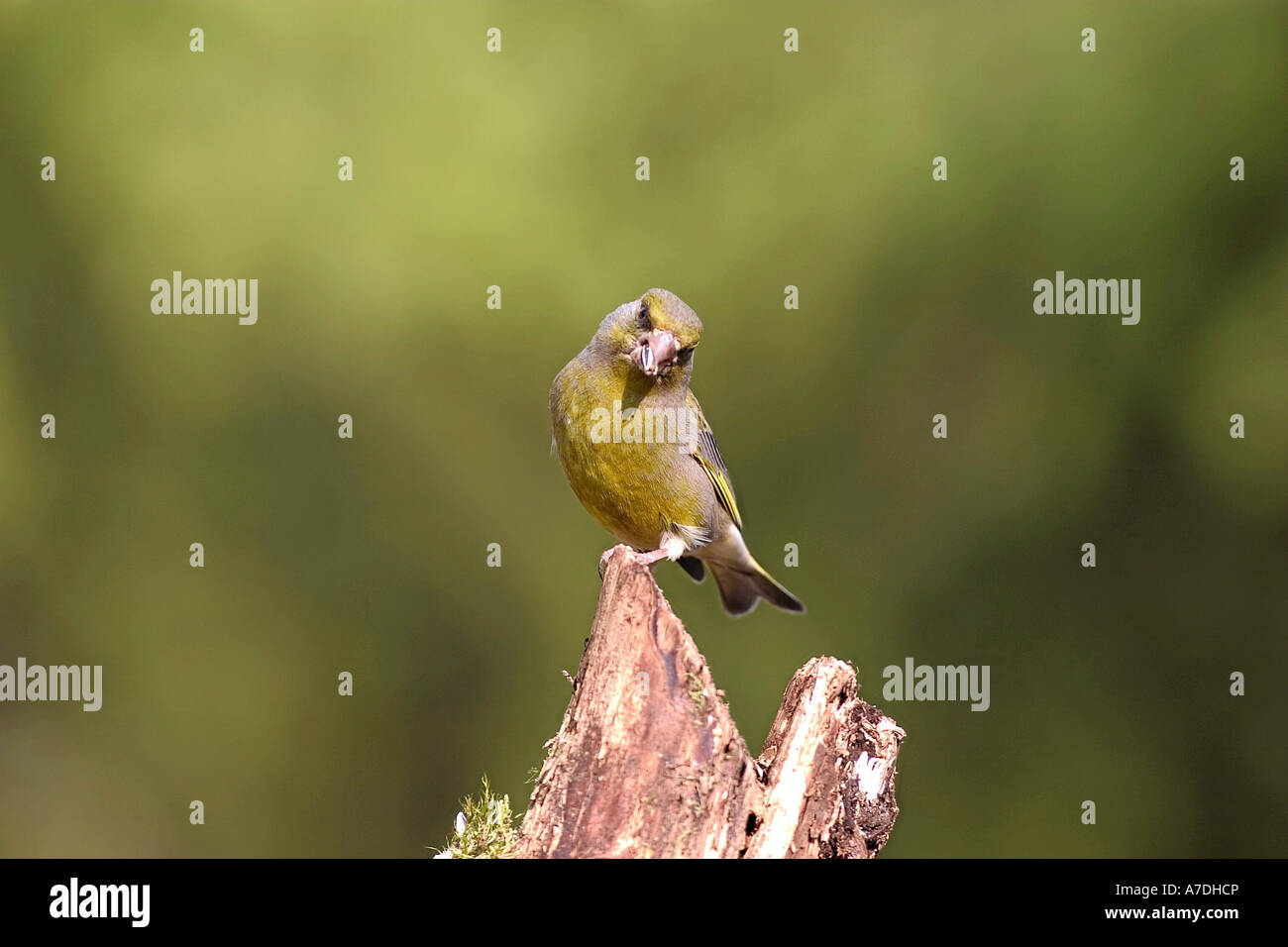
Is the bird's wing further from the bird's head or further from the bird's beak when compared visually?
the bird's beak

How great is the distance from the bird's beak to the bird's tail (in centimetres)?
178

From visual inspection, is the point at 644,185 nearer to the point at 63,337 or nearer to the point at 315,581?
the point at 315,581

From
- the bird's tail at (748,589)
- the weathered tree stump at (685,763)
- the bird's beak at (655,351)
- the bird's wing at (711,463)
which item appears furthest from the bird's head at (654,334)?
the bird's tail at (748,589)

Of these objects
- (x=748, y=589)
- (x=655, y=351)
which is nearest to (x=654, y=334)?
(x=655, y=351)

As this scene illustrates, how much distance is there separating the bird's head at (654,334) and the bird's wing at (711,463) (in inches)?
22.8

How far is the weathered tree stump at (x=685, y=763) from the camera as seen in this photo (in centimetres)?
412

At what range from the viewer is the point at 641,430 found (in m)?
6.08

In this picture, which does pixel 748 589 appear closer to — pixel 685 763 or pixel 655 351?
pixel 655 351

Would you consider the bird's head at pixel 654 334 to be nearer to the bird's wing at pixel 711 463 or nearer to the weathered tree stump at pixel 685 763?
the bird's wing at pixel 711 463

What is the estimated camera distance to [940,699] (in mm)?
10336

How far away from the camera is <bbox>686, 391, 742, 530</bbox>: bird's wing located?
651 cm

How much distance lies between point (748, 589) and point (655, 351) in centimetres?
218

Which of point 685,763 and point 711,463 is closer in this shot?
point 685,763

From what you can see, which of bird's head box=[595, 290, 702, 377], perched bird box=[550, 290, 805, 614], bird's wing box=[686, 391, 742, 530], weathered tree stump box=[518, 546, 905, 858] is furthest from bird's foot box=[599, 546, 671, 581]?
bird's head box=[595, 290, 702, 377]
